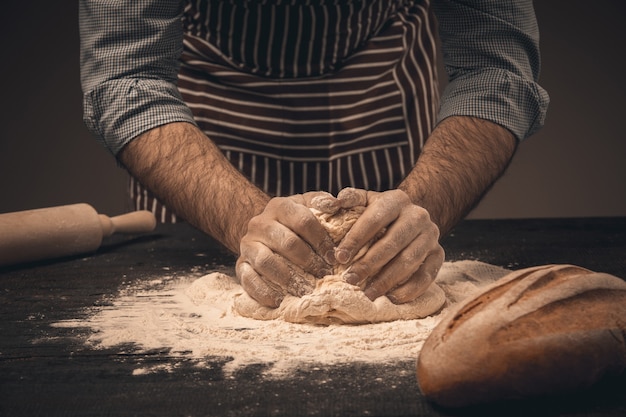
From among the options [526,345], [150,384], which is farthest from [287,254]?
[526,345]

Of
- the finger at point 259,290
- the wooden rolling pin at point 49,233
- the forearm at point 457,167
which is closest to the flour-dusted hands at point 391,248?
the finger at point 259,290

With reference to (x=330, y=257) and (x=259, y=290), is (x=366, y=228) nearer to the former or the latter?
(x=330, y=257)

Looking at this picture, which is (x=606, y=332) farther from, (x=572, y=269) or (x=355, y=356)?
(x=355, y=356)

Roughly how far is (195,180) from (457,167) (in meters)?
0.59

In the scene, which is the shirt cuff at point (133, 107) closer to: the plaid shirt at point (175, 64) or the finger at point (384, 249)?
the plaid shirt at point (175, 64)

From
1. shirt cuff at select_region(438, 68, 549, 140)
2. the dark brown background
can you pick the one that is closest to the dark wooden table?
shirt cuff at select_region(438, 68, 549, 140)

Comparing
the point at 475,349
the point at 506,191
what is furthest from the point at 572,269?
the point at 506,191

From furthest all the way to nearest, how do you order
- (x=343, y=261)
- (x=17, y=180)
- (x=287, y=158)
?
(x=17, y=180), (x=287, y=158), (x=343, y=261)

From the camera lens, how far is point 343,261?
1.31 m

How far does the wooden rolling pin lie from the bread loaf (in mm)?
1096

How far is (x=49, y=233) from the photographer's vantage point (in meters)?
1.75

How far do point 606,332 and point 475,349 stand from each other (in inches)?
6.8

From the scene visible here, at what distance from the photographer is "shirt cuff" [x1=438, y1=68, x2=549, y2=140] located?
6.23 feet

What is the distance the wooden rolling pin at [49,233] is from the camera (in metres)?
1.71
